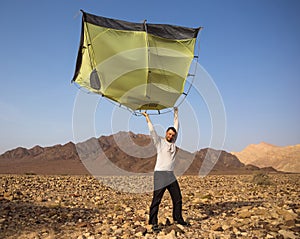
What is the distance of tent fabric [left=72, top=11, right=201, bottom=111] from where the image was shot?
22.2 feet

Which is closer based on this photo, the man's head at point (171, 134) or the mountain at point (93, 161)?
the man's head at point (171, 134)

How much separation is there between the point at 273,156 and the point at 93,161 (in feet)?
181

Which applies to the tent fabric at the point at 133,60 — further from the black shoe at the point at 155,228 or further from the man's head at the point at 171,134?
the black shoe at the point at 155,228

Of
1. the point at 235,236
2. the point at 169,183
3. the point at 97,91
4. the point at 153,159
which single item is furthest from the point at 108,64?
the point at 153,159

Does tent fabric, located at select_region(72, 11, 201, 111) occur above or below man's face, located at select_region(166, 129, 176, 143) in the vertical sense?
above

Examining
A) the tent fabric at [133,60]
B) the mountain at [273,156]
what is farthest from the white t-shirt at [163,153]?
the mountain at [273,156]

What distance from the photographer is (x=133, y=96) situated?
7.39 m

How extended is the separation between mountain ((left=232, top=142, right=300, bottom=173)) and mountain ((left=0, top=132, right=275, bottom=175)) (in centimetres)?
1084

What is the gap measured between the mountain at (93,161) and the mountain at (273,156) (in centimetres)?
1084

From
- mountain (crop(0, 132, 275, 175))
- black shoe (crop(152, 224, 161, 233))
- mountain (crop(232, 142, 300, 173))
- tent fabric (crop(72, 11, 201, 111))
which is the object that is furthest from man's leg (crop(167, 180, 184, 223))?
mountain (crop(232, 142, 300, 173))

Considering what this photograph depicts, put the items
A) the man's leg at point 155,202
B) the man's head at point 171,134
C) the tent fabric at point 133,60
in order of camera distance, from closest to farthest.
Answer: the tent fabric at point 133,60, the man's leg at point 155,202, the man's head at point 171,134

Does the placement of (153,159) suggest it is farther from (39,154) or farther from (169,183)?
(169,183)

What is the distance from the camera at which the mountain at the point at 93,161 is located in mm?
40625

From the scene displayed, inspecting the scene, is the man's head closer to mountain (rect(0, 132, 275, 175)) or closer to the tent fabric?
the tent fabric
